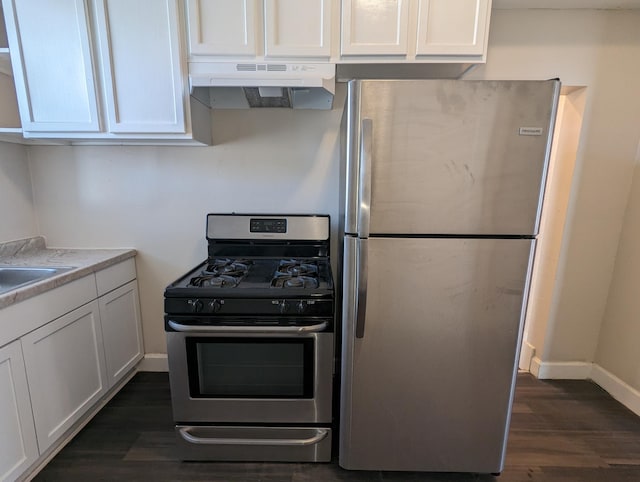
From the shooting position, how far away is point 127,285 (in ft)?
6.49

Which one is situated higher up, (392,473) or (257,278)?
(257,278)

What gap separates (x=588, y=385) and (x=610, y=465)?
695mm

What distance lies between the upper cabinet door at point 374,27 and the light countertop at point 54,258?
1714 millimetres

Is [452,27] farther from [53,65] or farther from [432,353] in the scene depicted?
[53,65]

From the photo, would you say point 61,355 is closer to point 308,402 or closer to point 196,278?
point 196,278

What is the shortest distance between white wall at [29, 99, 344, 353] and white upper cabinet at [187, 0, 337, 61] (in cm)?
44

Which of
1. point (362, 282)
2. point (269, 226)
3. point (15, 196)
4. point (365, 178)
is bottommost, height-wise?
point (362, 282)

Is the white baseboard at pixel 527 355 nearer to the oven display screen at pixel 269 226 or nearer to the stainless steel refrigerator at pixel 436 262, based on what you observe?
the stainless steel refrigerator at pixel 436 262

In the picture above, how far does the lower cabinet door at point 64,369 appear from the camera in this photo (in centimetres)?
135

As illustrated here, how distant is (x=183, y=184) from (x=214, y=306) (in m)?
1.03

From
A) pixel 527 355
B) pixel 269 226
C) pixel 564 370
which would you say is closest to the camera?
pixel 269 226

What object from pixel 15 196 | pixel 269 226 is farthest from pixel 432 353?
pixel 15 196

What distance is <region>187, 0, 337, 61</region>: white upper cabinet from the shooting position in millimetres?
1452

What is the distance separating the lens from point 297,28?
57.9 inches
